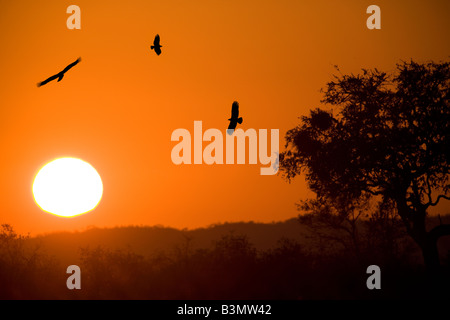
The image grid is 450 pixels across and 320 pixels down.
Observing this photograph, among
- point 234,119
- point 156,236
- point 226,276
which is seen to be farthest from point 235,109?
point 156,236

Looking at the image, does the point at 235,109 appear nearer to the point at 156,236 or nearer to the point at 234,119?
the point at 234,119

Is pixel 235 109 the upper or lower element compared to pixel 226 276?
upper

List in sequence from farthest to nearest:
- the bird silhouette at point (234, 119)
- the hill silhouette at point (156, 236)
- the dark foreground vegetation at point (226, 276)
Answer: the hill silhouette at point (156, 236)
the bird silhouette at point (234, 119)
the dark foreground vegetation at point (226, 276)

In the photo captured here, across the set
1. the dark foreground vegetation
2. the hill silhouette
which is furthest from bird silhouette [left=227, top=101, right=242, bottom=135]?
the hill silhouette

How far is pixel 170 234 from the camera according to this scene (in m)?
105

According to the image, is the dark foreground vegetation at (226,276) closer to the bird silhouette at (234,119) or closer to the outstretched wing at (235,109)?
the bird silhouette at (234,119)

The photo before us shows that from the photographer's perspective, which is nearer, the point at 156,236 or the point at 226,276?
the point at 226,276

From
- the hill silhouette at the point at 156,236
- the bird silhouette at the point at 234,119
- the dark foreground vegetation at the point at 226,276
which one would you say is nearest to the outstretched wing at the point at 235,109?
the bird silhouette at the point at 234,119

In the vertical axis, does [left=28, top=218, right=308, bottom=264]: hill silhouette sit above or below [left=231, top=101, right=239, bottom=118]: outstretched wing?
below

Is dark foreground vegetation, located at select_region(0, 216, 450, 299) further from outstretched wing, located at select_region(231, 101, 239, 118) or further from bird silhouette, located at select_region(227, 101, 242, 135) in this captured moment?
outstretched wing, located at select_region(231, 101, 239, 118)

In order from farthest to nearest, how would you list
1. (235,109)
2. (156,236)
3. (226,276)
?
(156,236) → (235,109) → (226,276)

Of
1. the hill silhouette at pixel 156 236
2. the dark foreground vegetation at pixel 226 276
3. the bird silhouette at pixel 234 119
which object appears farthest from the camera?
the hill silhouette at pixel 156 236
